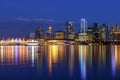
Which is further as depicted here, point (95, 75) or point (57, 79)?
point (95, 75)

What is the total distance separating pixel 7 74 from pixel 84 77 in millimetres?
8777

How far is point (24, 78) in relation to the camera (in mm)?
37406

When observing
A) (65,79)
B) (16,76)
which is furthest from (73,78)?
(16,76)

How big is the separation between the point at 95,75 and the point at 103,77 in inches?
73.3

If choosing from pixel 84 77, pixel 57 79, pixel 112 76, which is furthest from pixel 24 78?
pixel 112 76

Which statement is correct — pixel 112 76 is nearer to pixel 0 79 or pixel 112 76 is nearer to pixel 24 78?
pixel 24 78

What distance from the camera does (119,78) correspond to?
36.2 m

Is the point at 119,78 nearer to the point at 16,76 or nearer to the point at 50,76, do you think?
the point at 50,76

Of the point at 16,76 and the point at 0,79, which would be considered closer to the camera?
the point at 0,79

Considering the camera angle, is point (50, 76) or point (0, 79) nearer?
point (0, 79)

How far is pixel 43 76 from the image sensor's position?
38.8m

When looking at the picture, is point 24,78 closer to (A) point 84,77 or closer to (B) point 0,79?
(B) point 0,79

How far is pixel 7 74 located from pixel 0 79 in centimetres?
438

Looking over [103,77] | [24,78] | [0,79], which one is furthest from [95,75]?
[0,79]
